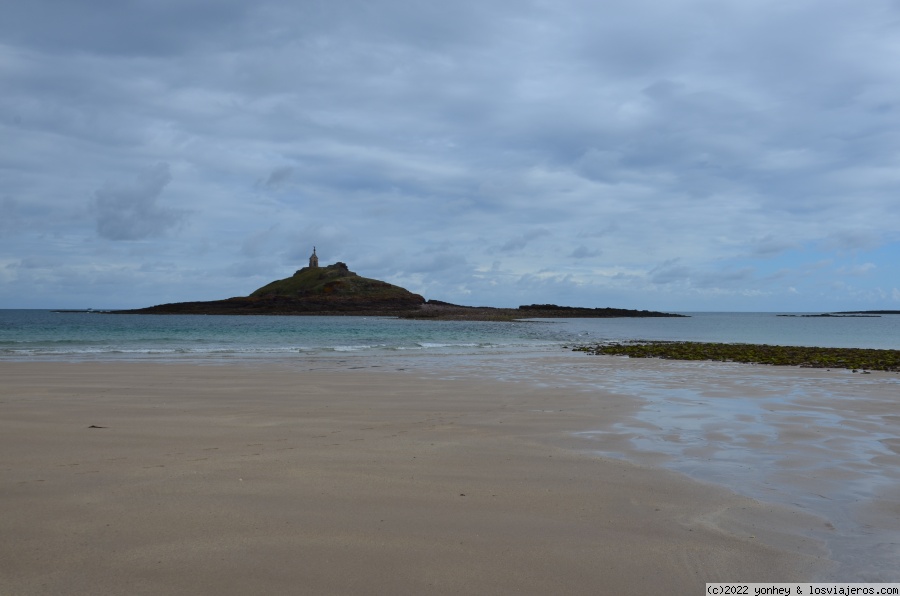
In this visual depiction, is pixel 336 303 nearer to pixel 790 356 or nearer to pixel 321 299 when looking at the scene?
pixel 321 299

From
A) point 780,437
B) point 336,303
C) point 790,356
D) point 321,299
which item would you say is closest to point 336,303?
point 336,303

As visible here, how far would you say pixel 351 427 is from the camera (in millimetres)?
8523

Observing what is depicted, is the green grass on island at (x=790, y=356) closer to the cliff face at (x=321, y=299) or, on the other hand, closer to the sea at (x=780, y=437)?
the sea at (x=780, y=437)

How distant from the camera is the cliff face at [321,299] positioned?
476 ft

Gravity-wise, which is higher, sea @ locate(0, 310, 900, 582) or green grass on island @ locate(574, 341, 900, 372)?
green grass on island @ locate(574, 341, 900, 372)

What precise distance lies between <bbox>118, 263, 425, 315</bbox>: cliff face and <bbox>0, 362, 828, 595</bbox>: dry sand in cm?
13145

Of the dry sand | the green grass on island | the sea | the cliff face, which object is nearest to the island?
the cliff face

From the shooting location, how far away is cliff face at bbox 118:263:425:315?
145125 millimetres

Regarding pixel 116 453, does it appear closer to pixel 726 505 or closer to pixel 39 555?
pixel 39 555

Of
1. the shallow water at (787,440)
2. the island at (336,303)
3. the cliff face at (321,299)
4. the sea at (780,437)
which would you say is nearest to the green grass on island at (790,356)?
the sea at (780,437)

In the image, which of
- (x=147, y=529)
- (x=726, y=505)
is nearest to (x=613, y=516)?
→ (x=726, y=505)

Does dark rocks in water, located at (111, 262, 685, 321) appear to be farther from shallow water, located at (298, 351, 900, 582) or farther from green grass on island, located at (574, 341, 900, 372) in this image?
shallow water, located at (298, 351, 900, 582)

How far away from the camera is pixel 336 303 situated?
481ft

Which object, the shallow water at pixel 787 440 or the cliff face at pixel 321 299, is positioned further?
the cliff face at pixel 321 299
